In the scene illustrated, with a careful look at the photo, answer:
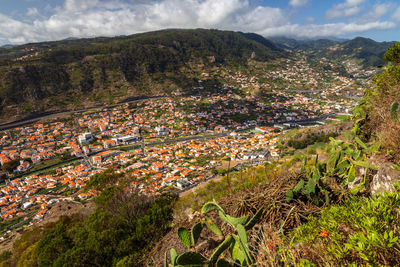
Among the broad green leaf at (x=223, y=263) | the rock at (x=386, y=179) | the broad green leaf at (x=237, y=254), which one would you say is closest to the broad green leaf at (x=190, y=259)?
the broad green leaf at (x=223, y=263)

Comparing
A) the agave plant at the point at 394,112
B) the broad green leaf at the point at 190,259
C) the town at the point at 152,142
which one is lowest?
the town at the point at 152,142

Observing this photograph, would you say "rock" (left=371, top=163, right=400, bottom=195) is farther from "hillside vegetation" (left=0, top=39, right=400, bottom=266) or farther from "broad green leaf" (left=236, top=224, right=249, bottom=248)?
"broad green leaf" (left=236, top=224, right=249, bottom=248)

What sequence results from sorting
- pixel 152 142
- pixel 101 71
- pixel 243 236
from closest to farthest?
pixel 243 236, pixel 152 142, pixel 101 71

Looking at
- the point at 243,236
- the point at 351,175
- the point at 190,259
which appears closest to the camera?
the point at 190,259

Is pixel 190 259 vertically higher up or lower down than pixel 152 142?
higher up

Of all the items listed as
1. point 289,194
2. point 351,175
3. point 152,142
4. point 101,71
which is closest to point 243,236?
point 289,194

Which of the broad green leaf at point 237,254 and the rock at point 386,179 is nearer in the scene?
the broad green leaf at point 237,254

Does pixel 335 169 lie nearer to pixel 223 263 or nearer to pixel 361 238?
pixel 361 238

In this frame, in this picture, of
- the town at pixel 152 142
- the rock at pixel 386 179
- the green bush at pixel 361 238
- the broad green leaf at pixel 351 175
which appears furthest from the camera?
the town at pixel 152 142

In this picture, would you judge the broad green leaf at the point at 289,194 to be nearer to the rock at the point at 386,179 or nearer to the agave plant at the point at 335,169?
the agave plant at the point at 335,169
